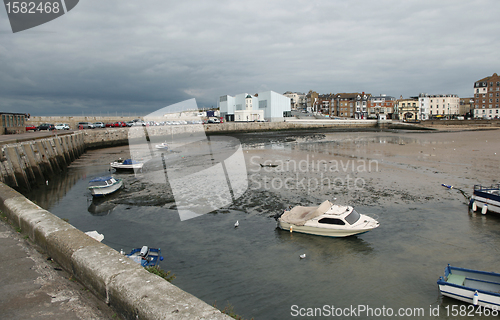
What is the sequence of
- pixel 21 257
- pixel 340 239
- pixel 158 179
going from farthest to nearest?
1. pixel 158 179
2. pixel 340 239
3. pixel 21 257

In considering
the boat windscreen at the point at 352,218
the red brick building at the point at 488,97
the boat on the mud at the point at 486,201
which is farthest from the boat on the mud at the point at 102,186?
the red brick building at the point at 488,97

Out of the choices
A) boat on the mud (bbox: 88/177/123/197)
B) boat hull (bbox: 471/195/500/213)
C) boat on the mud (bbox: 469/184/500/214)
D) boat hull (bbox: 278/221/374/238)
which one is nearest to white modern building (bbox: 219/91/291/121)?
boat on the mud (bbox: 88/177/123/197)

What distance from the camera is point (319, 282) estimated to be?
999 cm

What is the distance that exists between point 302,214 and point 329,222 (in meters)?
1.50

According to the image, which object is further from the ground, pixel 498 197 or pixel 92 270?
pixel 92 270

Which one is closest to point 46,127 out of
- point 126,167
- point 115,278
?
point 126,167

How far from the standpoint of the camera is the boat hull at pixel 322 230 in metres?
13.1

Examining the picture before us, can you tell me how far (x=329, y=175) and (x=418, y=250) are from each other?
13.9 metres

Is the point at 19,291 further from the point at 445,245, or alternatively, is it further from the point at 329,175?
the point at 329,175

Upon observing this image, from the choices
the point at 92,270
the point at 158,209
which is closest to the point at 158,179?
the point at 158,209

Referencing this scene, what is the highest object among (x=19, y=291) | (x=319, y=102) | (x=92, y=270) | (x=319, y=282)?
(x=319, y=102)

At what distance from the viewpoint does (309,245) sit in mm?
12789

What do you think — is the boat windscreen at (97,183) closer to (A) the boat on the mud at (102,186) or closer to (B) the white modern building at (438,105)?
(A) the boat on the mud at (102,186)

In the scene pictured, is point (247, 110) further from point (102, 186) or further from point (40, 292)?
point (40, 292)
